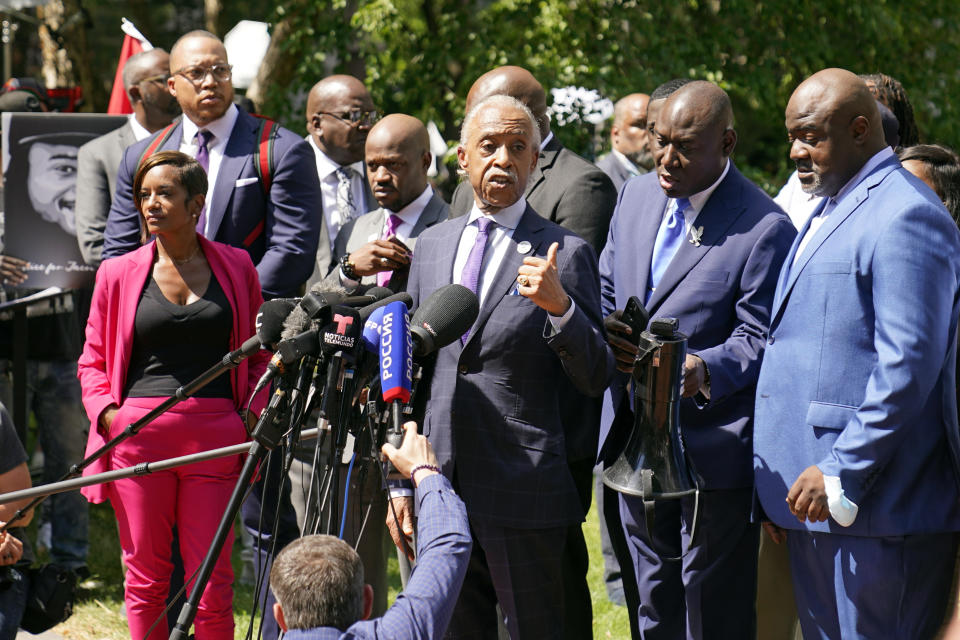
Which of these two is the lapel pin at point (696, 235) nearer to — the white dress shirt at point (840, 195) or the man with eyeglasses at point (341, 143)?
the white dress shirt at point (840, 195)

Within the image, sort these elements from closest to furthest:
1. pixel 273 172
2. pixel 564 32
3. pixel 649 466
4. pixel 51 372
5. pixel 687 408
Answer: pixel 649 466, pixel 687 408, pixel 273 172, pixel 51 372, pixel 564 32

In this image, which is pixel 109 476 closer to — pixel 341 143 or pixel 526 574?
pixel 526 574

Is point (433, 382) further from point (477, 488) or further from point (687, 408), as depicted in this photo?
point (687, 408)

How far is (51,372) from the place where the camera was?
679cm

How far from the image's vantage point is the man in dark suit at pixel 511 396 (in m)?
3.92

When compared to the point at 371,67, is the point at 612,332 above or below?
below

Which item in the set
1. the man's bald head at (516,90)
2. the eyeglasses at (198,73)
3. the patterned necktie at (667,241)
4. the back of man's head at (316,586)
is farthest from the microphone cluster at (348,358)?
the eyeglasses at (198,73)

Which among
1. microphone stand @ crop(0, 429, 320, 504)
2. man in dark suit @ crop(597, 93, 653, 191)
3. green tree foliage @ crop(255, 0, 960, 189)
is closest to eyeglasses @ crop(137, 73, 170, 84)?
man in dark suit @ crop(597, 93, 653, 191)

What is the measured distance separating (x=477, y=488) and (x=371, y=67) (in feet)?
22.7

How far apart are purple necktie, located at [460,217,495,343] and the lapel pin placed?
27.7 inches

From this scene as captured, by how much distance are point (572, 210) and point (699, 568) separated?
59.7 inches

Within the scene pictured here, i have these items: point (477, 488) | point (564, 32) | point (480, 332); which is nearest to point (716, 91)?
point (480, 332)

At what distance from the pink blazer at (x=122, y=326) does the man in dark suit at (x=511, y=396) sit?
45.0 inches

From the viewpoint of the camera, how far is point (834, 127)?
3666 mm
